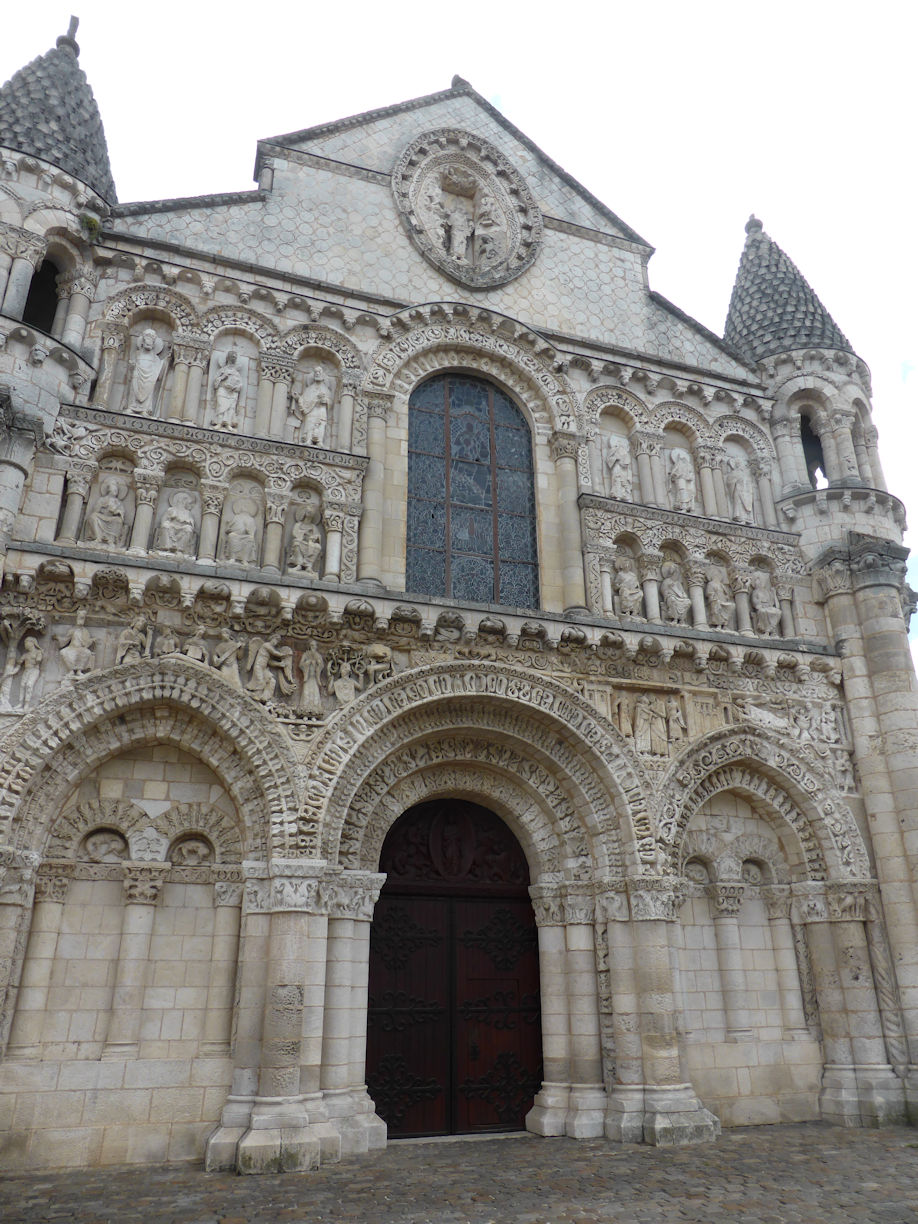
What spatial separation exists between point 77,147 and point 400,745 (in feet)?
28.7

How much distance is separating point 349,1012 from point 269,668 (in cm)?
374

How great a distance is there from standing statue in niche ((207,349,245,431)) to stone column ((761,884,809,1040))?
9233mm

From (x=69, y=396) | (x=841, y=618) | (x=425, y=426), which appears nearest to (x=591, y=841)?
(x=841, y=618)

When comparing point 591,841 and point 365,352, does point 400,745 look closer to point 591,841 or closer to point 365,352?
point 591,841

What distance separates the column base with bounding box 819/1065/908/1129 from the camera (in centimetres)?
980

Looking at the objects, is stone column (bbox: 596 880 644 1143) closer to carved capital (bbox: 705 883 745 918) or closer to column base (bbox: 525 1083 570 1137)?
column base (bbox: 525 1083 570 1137)

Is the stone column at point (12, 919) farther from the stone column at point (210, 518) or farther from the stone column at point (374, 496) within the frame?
the stone column at point (374, 496)

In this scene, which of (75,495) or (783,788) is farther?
(783,788)

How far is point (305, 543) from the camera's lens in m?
10.3

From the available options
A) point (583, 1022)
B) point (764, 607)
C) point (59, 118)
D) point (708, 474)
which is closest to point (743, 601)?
point (764, 607)

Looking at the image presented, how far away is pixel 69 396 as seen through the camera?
10.1m

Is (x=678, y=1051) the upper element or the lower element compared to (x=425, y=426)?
lower

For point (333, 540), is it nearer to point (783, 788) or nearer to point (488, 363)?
point (488, 363)

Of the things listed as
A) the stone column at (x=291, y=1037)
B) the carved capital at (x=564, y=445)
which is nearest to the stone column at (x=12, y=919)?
the stone column at (x=291, y=1037)
